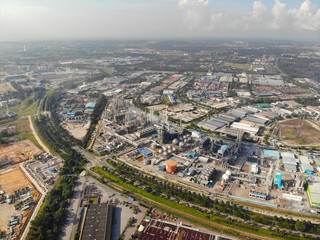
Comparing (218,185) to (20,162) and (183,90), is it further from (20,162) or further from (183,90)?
(183,90)

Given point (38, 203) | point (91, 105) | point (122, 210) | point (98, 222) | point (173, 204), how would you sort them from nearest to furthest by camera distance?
point (98, 222)
point (122, 210)
point (173, 204)
point (38, 203)
point (91, 105)

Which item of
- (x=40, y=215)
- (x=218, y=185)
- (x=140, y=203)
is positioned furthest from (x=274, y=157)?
(x=40, y=215)

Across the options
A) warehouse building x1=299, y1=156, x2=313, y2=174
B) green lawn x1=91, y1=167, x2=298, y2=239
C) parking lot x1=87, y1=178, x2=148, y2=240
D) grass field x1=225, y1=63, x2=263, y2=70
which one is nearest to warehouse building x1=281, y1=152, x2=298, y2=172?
warehouse building x1=299, y1=156, x2=313, y2=174

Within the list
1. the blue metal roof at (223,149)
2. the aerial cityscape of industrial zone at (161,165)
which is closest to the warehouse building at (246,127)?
the aerial cityscape of industrial zone at (161,165)

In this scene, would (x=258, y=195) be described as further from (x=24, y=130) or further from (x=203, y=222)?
(x=24, y=130)

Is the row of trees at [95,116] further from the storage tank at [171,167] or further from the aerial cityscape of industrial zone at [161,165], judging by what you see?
the storage tank at [171,167]

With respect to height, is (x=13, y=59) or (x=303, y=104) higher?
(x=13, y=59)

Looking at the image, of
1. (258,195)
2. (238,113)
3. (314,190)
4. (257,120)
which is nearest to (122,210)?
(258,195)
